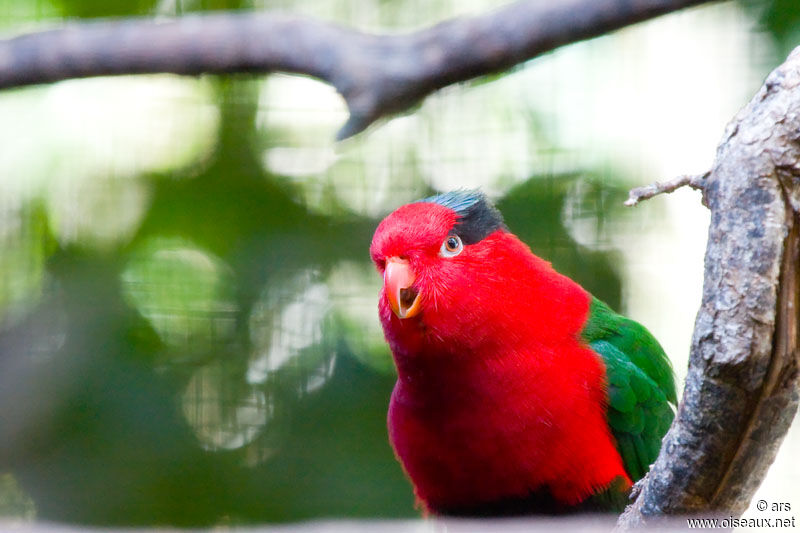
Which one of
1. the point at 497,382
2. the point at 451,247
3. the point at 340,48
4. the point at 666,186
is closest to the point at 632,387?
the point at 497,382

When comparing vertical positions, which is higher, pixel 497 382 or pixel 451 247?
pixel 451 247

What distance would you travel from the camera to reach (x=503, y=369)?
230cm

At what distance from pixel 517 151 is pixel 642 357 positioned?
1638 mm

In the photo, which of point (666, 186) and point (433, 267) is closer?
point (666, 186)

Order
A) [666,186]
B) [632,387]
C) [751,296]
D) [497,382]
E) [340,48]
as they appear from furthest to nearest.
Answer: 1. [340,48]
2. [632,387]
3. [497,382]
4. [666,186]
5. [751,296]

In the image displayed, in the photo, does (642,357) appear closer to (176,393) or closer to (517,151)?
(517,151)

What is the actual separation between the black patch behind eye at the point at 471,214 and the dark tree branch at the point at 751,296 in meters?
1.11

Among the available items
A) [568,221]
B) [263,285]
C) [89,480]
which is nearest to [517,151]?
[568,221]

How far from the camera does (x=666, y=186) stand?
1.41 m

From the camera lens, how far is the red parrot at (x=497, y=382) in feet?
7.40

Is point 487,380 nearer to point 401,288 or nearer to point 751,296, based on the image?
point 401,288

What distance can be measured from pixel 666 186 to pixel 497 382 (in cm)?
103

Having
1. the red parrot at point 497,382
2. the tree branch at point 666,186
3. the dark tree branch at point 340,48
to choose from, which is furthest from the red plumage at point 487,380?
the tree branch at point 666,186

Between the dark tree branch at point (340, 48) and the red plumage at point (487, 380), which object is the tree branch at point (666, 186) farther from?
the dark tree branch at point (340, 48)
